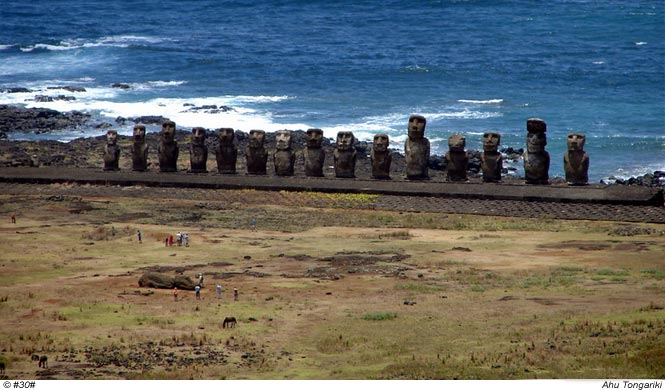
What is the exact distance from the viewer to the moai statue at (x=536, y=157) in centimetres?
4500

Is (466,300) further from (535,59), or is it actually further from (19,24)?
(19,24)

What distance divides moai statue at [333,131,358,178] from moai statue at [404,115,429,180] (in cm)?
174

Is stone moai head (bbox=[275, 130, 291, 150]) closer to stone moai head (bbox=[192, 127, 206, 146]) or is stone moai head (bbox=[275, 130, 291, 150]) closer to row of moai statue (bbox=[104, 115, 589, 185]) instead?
row of moai statue (bbox=[104, 115, 589, 185])

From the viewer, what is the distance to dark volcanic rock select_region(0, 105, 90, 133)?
6788 cm

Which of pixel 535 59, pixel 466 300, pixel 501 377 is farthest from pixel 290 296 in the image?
pixel 535 59

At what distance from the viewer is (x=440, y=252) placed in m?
38.0

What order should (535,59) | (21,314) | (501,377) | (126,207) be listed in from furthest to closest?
(535,59)
(126,207)
(21,314)
(501,377)

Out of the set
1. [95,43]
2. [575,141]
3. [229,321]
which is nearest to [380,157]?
[575,141]

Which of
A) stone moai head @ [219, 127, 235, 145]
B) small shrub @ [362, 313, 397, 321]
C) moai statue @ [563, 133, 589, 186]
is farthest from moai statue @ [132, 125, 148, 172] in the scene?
small shrub @ [362, 313, 397, 321]

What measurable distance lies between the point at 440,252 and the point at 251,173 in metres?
12.0

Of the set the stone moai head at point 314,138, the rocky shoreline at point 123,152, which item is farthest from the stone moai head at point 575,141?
the stone moai head at point 314,138

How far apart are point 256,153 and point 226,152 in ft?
3.50

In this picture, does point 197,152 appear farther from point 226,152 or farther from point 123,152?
point 123,152

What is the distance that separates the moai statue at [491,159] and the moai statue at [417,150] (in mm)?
1923
